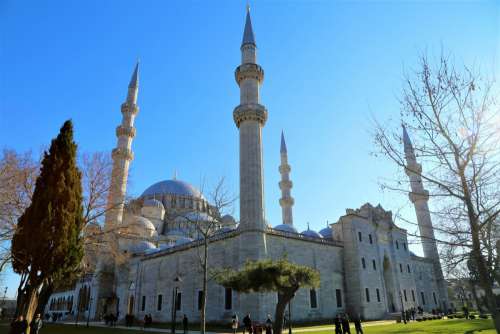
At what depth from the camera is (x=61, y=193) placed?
15.5 m

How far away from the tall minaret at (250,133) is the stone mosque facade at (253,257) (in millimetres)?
78

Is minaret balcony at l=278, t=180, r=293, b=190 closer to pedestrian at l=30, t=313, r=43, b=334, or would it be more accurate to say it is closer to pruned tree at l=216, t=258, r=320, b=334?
pruned tree at l=216, t=258, r=320, b=334

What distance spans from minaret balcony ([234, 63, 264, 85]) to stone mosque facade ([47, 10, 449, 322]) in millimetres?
82

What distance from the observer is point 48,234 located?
1463 cm

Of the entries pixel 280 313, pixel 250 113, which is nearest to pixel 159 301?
pixel 250 113

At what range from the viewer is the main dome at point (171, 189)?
5326 cm

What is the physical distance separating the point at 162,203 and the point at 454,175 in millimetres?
46600

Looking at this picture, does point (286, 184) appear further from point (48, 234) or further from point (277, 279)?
point (48, 234)

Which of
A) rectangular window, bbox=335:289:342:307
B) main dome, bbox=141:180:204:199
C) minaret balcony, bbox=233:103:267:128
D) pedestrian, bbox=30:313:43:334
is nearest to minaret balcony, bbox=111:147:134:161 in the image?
main dome, bbox=141:180:204:199

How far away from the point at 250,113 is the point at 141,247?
21.6 m

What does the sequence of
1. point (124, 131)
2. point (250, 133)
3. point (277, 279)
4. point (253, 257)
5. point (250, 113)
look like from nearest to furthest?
point (277, 279)
point (253, 257)
point (250, 133)
point (250, 113)
point (124, 131)

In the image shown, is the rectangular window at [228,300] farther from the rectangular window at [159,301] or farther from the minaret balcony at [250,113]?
the minaret balcony at [250,113]

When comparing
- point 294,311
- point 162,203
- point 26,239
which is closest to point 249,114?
point 294,311

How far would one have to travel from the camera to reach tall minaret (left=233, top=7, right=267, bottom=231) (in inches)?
988
